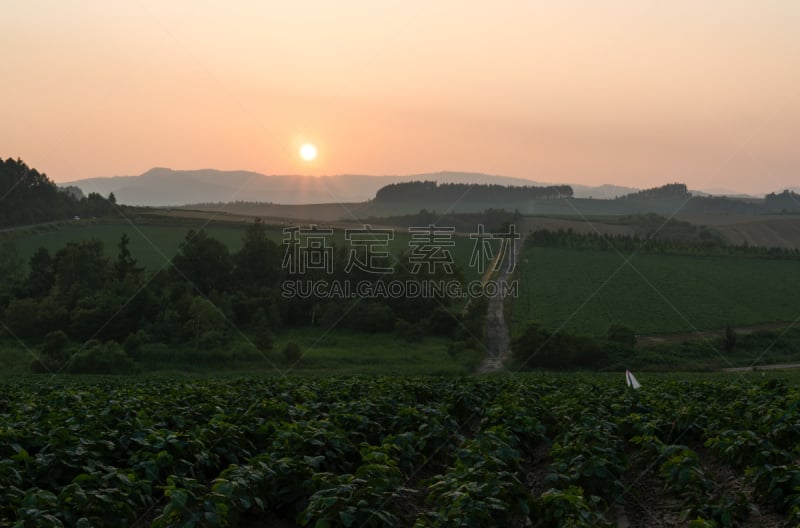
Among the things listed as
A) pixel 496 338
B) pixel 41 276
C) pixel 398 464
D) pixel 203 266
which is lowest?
pixel 496 338

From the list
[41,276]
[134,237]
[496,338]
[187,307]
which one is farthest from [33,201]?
[496,338]

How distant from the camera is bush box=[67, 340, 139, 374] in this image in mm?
52312

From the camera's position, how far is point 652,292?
268 ft

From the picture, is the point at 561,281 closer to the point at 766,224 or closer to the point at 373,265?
the point at 373,265

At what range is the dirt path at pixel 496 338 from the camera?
181 feet

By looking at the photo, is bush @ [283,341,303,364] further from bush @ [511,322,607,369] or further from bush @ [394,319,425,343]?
bush @ [511,322,607,369]

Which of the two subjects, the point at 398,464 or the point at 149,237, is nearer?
the point at 398,464

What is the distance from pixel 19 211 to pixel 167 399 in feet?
386

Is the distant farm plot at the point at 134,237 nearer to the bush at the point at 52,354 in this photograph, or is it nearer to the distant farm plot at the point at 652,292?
the bush at the point at 52,354

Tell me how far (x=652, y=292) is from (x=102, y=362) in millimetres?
62035

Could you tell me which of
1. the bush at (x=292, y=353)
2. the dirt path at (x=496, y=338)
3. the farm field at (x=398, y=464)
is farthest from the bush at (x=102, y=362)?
the farm field at (x=398, y=464)

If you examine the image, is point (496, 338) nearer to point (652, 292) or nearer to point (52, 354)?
point (652, 292)

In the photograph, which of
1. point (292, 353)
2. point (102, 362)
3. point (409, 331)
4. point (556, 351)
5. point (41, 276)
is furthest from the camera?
point (41, 276)

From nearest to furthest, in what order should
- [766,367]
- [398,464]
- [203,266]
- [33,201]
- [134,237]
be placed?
[398,464] → [766,367] → [203,266] → [134,237] → [33,201]
